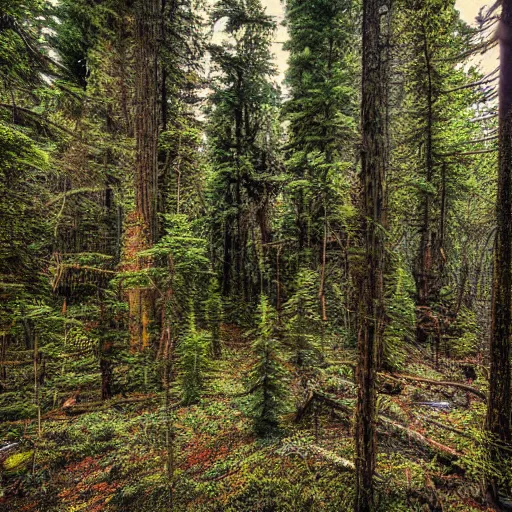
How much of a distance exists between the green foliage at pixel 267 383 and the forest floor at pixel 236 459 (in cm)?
33

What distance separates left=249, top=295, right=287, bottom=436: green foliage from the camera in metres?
5.46

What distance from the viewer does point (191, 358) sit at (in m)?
7.10

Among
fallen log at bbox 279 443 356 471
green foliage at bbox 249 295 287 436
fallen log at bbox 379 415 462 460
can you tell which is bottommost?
fallen log at bbox 279 443 356 471

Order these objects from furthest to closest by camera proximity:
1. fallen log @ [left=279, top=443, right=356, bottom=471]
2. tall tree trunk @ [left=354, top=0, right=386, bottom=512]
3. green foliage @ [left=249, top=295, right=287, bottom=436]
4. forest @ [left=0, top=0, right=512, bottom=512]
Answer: green foliage @ [left=249, top=295, right=287, bottom=436], fallen log @ [left=279, top=443, right=356, bottom=471], forest @ [left=0, top=0, right=512, bottom=512], tall tree trunk @ [left=354, top=0, right=386, bottom=512]

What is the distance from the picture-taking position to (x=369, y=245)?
11.2ft

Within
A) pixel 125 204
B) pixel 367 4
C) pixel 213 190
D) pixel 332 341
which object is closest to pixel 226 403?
pixel 332 341

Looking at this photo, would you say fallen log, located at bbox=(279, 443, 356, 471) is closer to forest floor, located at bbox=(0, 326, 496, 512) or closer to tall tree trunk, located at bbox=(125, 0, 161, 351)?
forest floor, located at bbox=(0, 326, 496, 512)

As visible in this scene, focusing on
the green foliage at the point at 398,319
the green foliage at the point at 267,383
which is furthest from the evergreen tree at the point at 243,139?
the green foliage at the point at 267,383

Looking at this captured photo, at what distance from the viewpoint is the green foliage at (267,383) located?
5457 millimetres

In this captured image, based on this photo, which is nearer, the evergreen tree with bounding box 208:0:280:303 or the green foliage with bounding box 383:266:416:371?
the green foliage with bounding box 383:266:416:371

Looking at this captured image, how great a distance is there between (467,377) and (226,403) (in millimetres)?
7638

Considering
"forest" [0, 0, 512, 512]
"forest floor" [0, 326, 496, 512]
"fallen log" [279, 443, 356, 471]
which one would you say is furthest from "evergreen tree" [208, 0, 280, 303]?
"fallen log" [279, 443, 356, 471]

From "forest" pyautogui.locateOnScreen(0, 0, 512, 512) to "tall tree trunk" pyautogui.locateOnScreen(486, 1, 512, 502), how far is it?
27 millimetres

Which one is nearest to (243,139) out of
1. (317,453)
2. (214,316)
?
(214,316)
